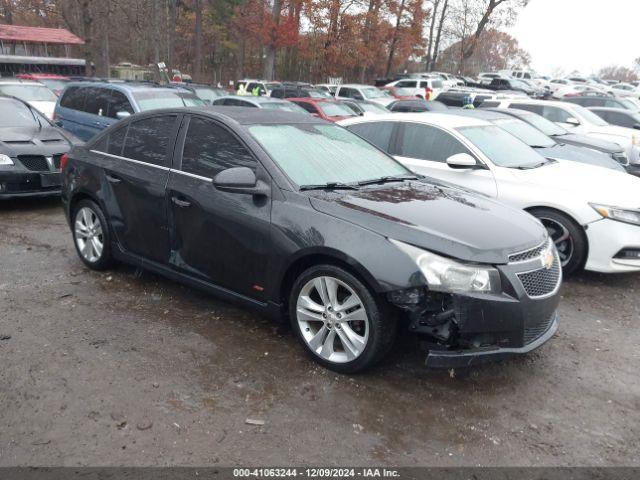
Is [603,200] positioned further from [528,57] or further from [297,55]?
[528,57]

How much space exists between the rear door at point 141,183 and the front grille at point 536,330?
2.73 metres

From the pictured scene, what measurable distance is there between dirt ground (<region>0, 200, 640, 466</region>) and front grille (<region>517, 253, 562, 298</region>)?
0.63 metres

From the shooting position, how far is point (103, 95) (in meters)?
10.1

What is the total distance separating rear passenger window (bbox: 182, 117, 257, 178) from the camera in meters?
3.92

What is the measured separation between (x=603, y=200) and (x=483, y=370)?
2.64m

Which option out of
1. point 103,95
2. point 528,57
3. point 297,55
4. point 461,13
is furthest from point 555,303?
point 528,57

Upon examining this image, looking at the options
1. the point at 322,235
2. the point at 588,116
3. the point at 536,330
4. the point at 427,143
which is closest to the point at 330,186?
the point at 322,235

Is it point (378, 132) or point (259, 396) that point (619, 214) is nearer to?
point (378, 132)

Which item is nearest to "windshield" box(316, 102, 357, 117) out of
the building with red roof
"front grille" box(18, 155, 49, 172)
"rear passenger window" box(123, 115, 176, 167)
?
"front grille" box(18, 155, 49, 172)

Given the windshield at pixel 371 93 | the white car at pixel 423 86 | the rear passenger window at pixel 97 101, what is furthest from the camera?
the white car at pixel 423 86

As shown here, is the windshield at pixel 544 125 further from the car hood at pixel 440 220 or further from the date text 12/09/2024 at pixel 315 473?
the date text 12/09/2024 at pixel 315 473

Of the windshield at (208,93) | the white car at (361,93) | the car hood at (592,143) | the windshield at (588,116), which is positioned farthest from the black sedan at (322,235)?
the white car at (361,93)

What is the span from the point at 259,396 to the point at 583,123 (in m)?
11.7

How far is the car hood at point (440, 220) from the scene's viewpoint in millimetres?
3176
